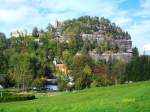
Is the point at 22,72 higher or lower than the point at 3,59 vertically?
lower

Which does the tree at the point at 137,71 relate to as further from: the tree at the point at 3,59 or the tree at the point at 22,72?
the tree at the point at 3,59

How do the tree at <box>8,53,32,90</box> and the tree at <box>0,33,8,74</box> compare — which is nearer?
the tree at <box>8,53,32,90</box>

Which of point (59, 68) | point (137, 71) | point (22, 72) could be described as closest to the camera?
point (137, 71)

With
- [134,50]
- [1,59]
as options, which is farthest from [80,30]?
[1,59]

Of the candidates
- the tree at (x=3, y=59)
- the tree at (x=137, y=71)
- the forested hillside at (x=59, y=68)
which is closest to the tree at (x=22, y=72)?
the forested hillside at (x=59, y=68)

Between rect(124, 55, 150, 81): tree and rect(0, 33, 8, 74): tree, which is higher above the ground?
rect(0, 33, 8, 74): tree

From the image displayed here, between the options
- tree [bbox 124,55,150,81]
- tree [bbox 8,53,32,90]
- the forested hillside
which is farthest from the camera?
tree [bbox 8,53,32,90]


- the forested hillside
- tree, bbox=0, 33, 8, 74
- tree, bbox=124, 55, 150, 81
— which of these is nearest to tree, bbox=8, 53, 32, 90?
the forested hillside

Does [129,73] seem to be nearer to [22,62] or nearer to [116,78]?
[116,78]

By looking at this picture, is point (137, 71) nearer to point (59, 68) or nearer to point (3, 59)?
point (59, 68)

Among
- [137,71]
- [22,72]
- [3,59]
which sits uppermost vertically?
[3,59]

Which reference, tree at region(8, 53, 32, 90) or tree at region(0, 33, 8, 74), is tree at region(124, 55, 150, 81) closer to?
tree at region(8, 53, 32, 90)

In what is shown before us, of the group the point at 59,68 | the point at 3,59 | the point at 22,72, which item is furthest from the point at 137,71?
the point at 3,59

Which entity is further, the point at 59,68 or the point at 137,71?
the point at 59,68
